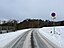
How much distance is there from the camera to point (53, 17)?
33.2 meters

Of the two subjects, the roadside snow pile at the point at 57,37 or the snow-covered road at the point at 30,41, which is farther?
the roadside snow pile at the point at 57,37

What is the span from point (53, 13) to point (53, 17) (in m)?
0.73

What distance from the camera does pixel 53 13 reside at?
33469 mm

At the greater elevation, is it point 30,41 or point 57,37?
point 57,37

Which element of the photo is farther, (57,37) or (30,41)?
(57,37)

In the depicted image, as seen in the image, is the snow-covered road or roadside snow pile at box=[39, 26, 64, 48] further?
roadside snow pile at box=[39, 26, 64, 48]
